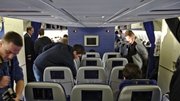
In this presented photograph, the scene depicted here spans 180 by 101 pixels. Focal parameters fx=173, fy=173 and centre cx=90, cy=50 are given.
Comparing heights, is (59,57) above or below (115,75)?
above

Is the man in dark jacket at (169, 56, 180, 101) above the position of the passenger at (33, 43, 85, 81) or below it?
below

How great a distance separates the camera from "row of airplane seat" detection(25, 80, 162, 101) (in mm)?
1876

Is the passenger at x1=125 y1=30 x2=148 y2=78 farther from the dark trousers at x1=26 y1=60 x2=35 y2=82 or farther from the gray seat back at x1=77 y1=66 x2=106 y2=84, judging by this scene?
the dark trousers at x1=26 y1=60 x2=35 y2=82

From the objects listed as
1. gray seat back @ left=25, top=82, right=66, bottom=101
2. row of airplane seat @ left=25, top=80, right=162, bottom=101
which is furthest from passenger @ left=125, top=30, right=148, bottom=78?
gray seat back @ left=25, top=82, right=66, bottom=101

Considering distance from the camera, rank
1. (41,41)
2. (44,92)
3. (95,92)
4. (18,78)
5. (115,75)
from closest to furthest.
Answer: (95,92) → (44,92) → (18,78) → (115,75) → (41,41)

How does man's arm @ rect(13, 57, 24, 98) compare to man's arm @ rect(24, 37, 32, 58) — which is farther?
man's arm @ rect(24, 37, 32, 58)

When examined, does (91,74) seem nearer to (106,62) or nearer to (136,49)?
(106,62)

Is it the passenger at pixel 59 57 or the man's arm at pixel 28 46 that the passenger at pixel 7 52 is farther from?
the man's arm at pixel 28 46

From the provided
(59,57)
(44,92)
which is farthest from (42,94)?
(59,57)

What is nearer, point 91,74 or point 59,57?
point 91,74

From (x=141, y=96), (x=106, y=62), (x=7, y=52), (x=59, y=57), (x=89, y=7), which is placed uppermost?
(x=89, y=7)

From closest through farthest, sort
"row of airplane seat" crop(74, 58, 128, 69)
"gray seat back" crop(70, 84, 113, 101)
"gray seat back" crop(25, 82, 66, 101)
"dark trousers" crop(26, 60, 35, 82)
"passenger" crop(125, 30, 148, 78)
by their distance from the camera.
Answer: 1. "gray seat back" crop(70, 84, 113, 101)
2. "gray seat back" crop(25, 82, 66, 101)
3. "row of airplane seat" crop(74, 58, 128, 69)
4. "passenger" crop(125, 30, 148, 78)
5. "dark trousers" crop(26, 60, 35, 82)

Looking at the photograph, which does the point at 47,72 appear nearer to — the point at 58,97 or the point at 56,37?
the point at 58,97

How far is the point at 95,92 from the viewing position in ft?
6.32
